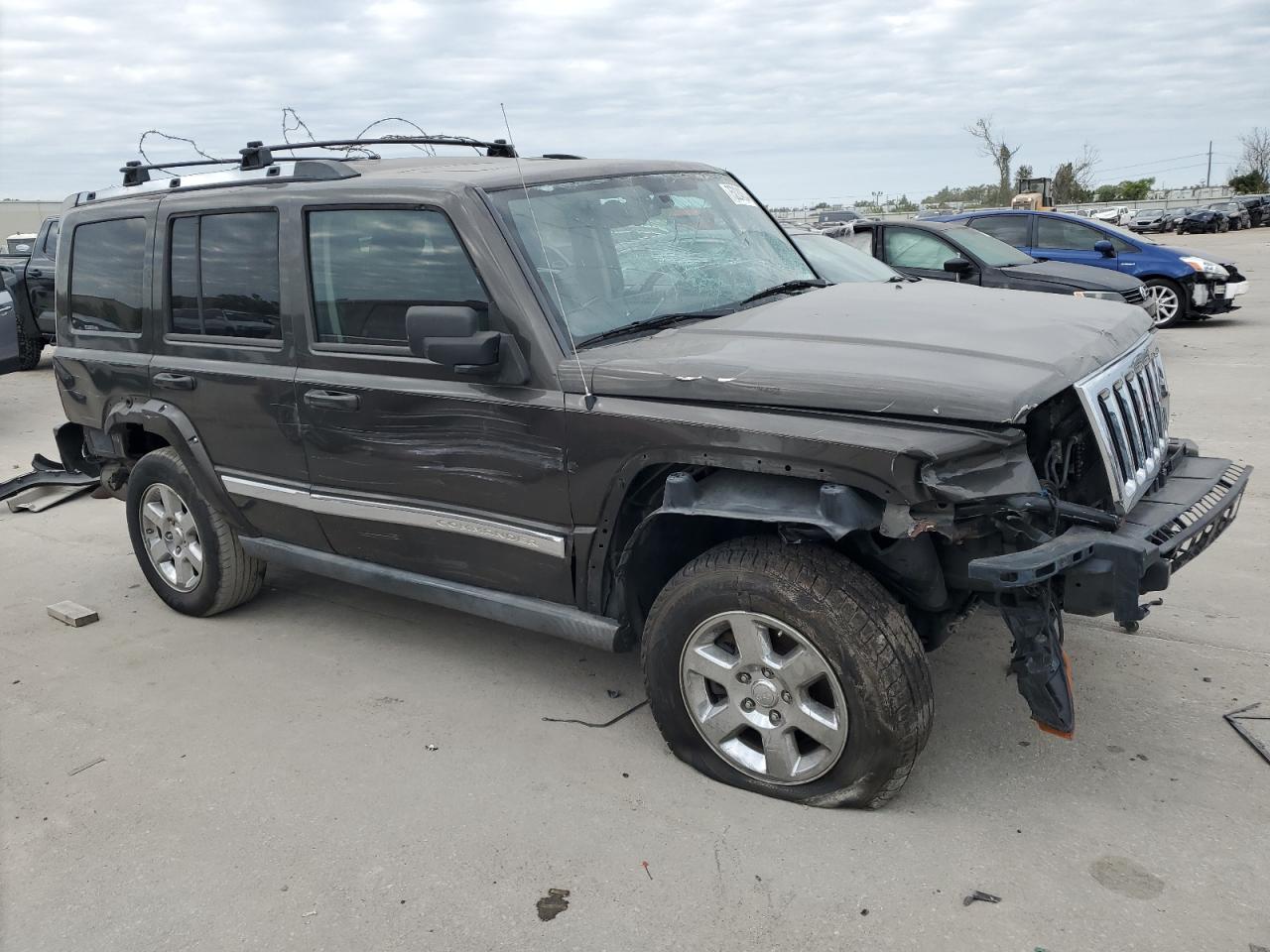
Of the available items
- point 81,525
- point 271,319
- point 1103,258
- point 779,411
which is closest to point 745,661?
point 779,411

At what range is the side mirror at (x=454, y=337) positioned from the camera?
3.45 m

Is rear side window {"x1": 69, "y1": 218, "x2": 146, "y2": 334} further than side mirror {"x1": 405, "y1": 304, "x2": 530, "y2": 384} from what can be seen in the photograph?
Yes

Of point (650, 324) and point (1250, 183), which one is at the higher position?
point (650, 324)

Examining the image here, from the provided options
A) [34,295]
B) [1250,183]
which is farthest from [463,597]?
[1250,183]

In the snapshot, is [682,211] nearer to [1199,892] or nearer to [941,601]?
[941,601]

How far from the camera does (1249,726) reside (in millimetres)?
3654

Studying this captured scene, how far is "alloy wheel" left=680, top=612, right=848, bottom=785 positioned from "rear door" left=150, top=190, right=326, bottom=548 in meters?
1.91

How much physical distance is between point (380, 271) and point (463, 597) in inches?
49.0

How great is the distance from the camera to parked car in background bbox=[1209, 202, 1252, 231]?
1578 inches

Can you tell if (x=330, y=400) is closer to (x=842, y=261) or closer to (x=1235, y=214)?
(x=842, y=261)

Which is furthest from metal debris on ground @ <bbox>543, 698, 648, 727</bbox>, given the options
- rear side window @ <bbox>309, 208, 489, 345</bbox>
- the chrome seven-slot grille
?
the chrome seven-slot grille

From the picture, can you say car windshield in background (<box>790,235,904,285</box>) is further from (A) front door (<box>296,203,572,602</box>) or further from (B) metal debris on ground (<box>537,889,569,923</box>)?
(B) metal debris on ground (<box>537,889,569,923</box>)

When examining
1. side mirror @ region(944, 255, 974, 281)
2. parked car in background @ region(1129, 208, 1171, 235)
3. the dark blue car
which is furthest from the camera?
parked car in background @ region(1129, 208, 1171, 235)

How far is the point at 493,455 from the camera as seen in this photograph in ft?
12.1
